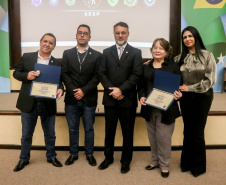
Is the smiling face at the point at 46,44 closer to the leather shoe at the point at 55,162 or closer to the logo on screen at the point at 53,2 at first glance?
the leather shoe at the point at 55,162

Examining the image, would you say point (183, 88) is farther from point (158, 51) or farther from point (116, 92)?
point (116, 92)

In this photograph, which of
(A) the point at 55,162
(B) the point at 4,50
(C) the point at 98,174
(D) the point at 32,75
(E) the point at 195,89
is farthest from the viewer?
(B) the point at 4,50

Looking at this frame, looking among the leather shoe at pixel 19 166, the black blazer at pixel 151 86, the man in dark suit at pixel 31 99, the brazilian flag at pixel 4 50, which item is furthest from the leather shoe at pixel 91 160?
the brazilian flag at pixel 4 50

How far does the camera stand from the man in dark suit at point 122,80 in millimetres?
1921

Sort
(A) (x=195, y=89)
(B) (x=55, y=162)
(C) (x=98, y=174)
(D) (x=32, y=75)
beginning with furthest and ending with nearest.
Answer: (B) (x=55, y=162) → (C) (x=98, y=174) → (D) (x=32, y=75) → (A) (x=195, y=89)

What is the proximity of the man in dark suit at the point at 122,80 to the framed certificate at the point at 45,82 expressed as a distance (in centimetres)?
44

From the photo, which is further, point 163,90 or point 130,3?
point 130,3

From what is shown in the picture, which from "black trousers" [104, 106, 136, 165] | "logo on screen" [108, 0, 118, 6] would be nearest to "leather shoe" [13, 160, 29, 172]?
"black trousers" [104, 106, 136, 165]

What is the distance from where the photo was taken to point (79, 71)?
2082 mm

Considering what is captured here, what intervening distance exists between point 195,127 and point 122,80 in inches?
32.0

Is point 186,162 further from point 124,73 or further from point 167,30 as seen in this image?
point 167,30

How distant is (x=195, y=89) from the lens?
1.80 metres

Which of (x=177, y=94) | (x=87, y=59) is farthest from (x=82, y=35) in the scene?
(x=177, y=94)

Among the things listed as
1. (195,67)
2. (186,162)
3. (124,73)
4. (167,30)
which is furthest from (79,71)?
(167,30)
